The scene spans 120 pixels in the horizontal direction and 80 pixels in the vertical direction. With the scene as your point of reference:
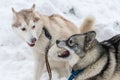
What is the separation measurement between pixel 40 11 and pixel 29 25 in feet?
8.31

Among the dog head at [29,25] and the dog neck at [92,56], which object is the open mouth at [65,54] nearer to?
the dog neck at [92,56]

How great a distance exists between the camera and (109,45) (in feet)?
15.2

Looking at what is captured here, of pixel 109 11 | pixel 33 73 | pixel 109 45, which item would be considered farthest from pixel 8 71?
pixel 109 11

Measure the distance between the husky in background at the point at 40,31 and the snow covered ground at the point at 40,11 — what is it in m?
0.43

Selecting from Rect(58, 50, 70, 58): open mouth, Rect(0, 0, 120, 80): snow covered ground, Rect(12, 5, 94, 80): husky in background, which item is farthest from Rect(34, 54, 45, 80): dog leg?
Rect(58, 50, 70, 58): open mouth

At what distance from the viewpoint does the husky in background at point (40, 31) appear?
5.41 metres

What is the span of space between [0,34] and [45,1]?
54.9 inches

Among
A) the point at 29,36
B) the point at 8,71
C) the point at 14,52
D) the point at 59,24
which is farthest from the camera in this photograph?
the point at 14,52

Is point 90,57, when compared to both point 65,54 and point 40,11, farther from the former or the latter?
point 40,11

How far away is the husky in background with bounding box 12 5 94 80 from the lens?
5410mm

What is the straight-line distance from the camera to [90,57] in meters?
4.44

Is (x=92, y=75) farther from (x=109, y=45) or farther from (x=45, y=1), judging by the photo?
(x=45, y=1)

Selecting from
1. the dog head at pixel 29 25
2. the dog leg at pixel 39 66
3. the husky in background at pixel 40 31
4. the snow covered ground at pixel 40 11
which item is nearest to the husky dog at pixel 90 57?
the husky in background at pixel 40 31

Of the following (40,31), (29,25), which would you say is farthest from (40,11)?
(29,25)
